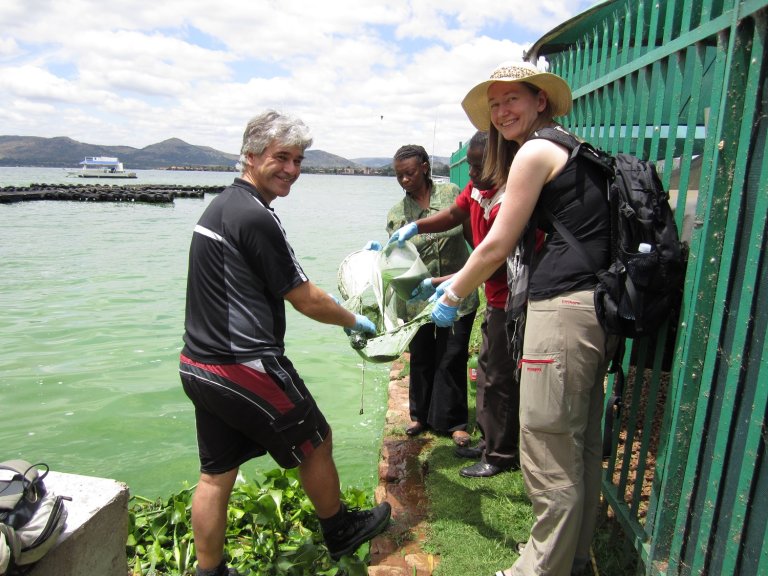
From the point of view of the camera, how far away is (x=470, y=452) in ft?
12.6

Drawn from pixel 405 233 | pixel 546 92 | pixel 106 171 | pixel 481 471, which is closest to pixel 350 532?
pixel 481 471

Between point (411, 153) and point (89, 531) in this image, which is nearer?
point (89, 531)

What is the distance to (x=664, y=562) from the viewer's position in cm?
223

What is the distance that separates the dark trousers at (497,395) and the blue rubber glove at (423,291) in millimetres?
362

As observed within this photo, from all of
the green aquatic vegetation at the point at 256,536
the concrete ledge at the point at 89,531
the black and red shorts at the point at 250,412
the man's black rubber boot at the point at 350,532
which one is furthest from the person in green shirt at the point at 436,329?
the concrete ledge at the point at 89,531

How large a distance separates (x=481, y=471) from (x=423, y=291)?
3.71ft

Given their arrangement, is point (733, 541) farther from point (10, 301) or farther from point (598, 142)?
point (10, 301)

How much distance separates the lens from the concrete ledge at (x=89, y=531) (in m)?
2.26

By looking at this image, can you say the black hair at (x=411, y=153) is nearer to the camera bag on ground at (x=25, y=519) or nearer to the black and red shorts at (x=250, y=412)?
the black and red shorts at (x=250, y=412)

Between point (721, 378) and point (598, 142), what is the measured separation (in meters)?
1.50

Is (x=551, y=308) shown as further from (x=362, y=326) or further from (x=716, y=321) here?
(x=362, y=326)

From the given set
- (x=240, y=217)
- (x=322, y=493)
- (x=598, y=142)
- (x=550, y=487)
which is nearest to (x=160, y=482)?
(x=322, y=493)

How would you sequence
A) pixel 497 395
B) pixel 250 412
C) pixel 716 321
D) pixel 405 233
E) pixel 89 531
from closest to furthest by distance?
pixel 716 321
pixel 89 531
pixel 250 412
pixel 497 395
pixel 405 233

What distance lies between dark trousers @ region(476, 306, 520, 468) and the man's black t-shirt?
1.31 m
